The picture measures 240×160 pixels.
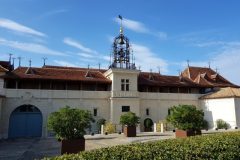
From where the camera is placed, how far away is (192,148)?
30.5 ft

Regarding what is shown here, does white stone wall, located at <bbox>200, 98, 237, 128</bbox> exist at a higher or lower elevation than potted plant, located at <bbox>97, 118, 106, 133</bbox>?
higher

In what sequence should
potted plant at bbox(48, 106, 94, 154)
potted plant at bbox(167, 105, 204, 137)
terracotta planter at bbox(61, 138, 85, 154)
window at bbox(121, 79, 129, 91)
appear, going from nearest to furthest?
terracotta planter at bbox(61, 138, 85, 154)
potted plant at bbox(48, 106, 94, 154)
potted plant at bbox(167, 105, 204, 137)
window at bbox(121, 79, 129, 91)

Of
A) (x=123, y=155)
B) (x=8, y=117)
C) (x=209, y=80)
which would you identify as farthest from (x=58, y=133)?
(x=209, y=80)

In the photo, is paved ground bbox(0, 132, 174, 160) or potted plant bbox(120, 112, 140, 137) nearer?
paved ground bbox(0, 132, 174, 160)

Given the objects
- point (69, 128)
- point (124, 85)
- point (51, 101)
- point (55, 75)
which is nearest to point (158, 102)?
Answer: point (124, 85)

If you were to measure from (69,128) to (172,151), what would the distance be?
7957mm

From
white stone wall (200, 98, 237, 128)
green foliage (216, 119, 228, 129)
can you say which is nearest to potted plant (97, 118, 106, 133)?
green foliage (216, 119, 228, 129)

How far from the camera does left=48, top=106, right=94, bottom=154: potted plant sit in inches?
580

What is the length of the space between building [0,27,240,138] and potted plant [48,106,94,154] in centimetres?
1668

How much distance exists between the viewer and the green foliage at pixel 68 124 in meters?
15.1

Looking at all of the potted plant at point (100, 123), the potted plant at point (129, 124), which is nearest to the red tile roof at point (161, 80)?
the potted plant at point (100, 123)

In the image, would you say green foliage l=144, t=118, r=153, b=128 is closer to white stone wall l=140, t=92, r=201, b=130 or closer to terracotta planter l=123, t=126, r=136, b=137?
white stone wall l=140, t=92, r=201, b=130

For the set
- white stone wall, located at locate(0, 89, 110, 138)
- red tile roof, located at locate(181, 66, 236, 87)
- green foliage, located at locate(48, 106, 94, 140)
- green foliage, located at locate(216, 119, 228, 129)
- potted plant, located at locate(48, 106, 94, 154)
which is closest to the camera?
potted plant, located at locate(48, 106, 94, 154)

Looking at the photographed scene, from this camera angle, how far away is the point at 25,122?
101ft
